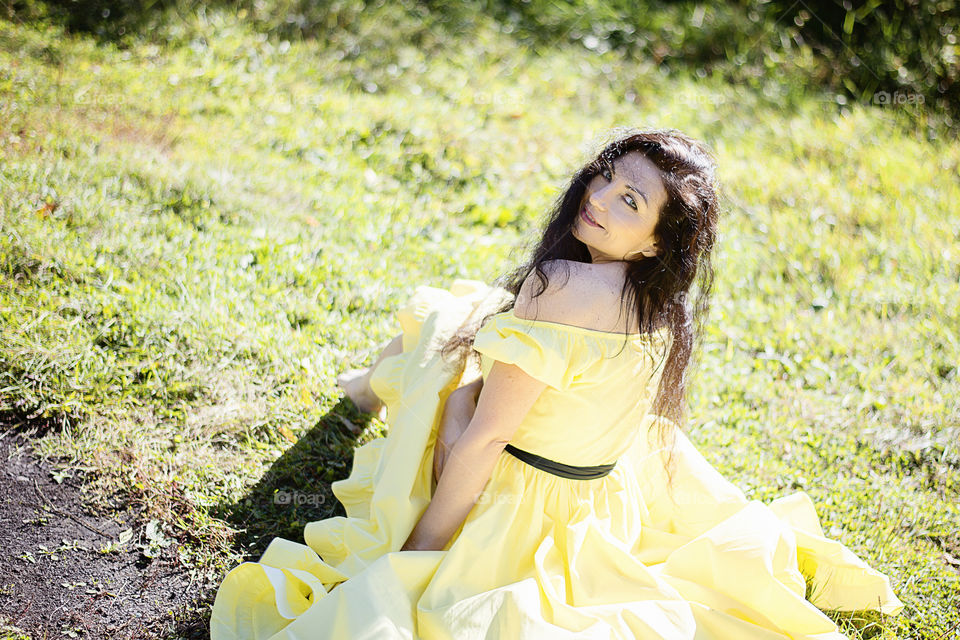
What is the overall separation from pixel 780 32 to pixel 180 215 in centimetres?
462

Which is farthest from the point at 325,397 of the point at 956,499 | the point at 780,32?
the point at 780,32

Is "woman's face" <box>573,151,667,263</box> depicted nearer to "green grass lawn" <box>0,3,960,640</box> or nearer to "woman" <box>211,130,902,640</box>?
"woman" <box>211,130,902,640</box>

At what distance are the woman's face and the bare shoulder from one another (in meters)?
0.12

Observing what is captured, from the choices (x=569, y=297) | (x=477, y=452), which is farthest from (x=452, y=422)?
(x=569, y=297)

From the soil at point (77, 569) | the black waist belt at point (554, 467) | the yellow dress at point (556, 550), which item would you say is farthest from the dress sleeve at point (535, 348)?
the soil at point (77, 569)

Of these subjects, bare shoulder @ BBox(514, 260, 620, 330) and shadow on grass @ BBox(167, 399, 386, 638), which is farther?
shadow on grass @ BBox(167, 399, 386, 638)

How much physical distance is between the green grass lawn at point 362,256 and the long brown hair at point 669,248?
0.24m

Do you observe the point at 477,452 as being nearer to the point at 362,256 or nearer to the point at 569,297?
the point at 569,297

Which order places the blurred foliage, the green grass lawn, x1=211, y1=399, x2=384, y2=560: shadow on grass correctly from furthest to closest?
1. the blurred foliage
2. the green grass lawn
3. x1=211, y1=399, x2=384, y2=560: shadow on grass

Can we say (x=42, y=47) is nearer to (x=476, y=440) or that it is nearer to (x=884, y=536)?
(x=476, y=440)

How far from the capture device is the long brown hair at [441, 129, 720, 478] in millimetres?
2070

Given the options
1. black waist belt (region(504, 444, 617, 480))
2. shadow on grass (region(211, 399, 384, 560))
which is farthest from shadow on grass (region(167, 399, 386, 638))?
black waist belt (region(504, 444, 617, 480))

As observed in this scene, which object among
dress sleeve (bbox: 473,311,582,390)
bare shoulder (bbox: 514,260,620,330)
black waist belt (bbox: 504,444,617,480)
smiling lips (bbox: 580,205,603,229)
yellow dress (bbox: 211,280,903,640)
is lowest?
yellow dress (bbox: 211,280,903,640)

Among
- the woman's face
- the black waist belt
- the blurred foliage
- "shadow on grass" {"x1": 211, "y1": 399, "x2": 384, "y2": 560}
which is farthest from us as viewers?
the blurred foliage
